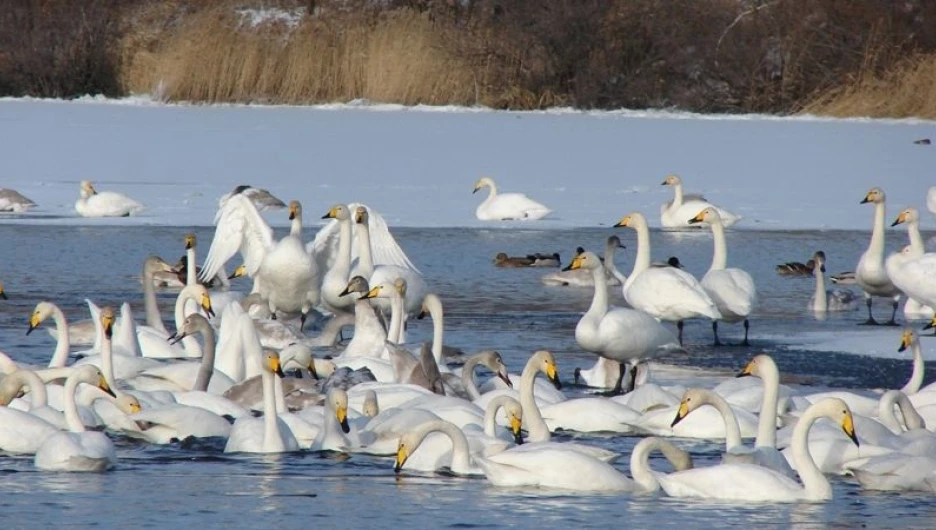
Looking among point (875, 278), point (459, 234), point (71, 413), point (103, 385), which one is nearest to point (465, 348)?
point (875, 278)

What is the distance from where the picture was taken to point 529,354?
945 cm

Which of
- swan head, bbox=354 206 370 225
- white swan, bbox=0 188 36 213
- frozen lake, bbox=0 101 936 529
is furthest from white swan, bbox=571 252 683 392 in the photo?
white swan, bbox=0 188 36 213

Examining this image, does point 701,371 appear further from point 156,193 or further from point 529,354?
point 156,193

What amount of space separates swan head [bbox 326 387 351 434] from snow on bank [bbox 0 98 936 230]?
346 inches

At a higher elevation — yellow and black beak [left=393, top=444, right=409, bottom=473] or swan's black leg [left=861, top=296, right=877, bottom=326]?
swan's black leg [left=861, top=296, right=877, bottom=326]

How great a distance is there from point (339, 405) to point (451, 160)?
576 inches

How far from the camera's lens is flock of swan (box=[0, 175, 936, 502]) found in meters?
6.23

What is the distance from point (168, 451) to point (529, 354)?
2941 mm

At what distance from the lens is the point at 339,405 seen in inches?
261

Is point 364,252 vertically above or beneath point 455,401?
above

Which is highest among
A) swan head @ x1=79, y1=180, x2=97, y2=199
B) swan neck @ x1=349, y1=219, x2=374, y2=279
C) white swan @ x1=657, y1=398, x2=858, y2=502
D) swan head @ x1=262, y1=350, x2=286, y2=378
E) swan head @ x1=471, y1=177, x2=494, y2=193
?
swan head @ x1=471, y1=177, x2=494, y2=193

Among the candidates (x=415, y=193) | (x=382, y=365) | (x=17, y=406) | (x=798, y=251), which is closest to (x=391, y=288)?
(x=382, y=365)

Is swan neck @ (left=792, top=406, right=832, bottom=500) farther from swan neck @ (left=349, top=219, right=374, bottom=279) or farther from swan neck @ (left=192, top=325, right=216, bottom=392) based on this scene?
swan neck @ (left=349, top=219, right=374, bottom=279)

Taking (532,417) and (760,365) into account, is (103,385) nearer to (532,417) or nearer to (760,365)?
(532,417)
